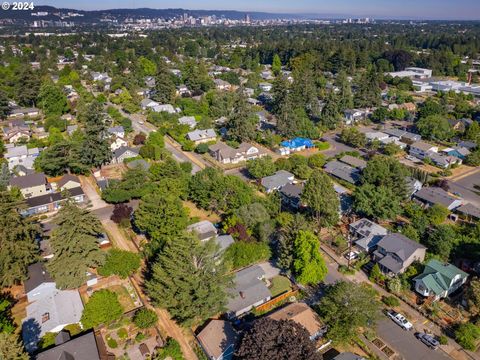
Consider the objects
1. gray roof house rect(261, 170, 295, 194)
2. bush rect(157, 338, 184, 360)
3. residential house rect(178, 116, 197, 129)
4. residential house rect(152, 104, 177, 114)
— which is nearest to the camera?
bush rect(157, 338, 184, 360)

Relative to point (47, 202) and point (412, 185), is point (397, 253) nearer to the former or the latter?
point (412, 185)

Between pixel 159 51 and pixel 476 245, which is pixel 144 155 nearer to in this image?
pixel 476 245

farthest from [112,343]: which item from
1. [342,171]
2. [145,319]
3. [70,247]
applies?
[342,171]

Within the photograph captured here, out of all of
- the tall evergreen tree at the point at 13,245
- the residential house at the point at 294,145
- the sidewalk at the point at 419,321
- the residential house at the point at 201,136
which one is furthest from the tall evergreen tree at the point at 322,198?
the residential house at the point at 201,136

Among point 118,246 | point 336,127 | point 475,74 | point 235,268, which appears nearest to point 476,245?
point 235,268

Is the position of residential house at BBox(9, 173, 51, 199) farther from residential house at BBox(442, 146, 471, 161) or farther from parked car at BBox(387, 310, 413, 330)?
residential house at BBox(442, 146, 471, 161)

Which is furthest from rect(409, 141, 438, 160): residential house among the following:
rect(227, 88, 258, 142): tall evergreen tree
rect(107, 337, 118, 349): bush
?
rect(107, 337, 118, 349): bush
